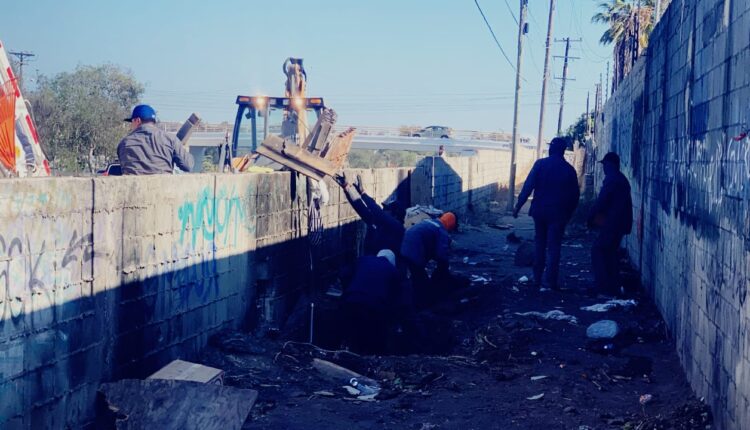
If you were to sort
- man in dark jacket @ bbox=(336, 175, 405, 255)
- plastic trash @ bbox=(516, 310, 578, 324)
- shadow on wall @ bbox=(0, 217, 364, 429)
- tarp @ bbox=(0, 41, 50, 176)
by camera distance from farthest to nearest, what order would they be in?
man in dark jacket @ bbox=(336, 175, 405, 255) < plastic trash @ bbox=(516, 310, 578, 324) < tarp @ bbox=(0, 41, 50, 176) < shadow on wall @ bbox=(0, 217, 364, 429)

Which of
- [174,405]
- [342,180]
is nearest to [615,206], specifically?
[342,180]

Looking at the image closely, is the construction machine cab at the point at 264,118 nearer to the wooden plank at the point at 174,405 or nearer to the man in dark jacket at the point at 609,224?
the man in dark jacket at the point at 609,224

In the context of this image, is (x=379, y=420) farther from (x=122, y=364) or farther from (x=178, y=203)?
(x=178, y=203)

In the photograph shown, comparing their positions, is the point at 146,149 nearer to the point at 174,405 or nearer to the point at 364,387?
the point at 364,387

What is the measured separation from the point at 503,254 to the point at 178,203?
9.40m

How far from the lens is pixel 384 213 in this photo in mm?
10398

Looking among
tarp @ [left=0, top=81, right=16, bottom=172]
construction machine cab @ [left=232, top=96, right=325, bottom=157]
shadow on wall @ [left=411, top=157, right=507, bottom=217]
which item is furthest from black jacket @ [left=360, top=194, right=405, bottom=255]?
construction machine cab @ [left=232, top=96, right=325, bottom=157]

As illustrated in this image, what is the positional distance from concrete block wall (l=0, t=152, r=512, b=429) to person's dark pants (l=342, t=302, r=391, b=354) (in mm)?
770

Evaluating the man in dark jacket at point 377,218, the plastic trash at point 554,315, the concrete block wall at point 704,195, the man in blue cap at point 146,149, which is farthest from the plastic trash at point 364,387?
the man in dark jacket at point 377,218

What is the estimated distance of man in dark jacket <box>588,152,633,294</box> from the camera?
10258 mm

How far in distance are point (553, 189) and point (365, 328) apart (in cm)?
373

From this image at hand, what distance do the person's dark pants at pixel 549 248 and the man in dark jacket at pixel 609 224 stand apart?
0.44 m

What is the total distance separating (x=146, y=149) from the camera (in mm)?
7852

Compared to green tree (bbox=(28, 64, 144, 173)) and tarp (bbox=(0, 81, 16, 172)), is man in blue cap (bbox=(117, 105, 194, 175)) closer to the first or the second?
tarp (bbox=(0, 81, 16, 172))
